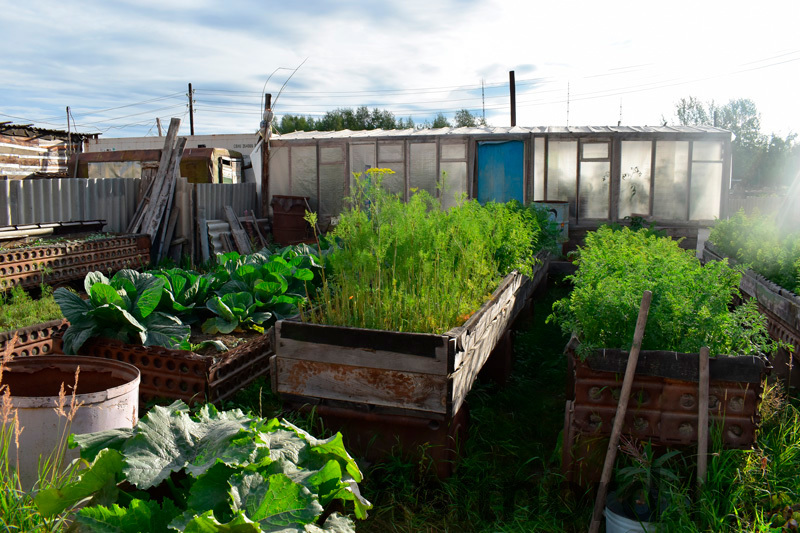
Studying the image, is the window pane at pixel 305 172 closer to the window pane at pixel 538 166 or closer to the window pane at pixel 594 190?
the window pane at pixel 538 166

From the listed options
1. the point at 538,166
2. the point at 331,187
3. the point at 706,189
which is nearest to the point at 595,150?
the point at 538,166

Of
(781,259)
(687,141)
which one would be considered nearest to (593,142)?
(687,141)

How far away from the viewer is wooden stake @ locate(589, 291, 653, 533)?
2.71m

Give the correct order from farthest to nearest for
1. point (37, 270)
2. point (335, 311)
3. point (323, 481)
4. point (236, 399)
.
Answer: point (37, 270)
point (236, 399)
point (335, 311)
point (323, 481)

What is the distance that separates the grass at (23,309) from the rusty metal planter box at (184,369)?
2.58 meters

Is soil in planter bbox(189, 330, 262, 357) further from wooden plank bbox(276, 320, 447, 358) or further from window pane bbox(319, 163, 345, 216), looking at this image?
window pane bbox(319, 163, 345, 216)

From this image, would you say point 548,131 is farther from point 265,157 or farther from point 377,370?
point 377,370

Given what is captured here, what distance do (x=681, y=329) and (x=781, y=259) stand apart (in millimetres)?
2411

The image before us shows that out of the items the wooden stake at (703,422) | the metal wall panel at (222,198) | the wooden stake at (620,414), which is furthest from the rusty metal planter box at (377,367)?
the metal wall panel at (222,198)

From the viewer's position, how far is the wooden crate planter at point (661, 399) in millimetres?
2787

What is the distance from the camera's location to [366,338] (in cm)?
330

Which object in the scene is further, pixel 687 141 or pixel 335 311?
pixel 687 141

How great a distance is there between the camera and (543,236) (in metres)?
7.65

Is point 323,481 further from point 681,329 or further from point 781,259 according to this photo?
point 781,259
